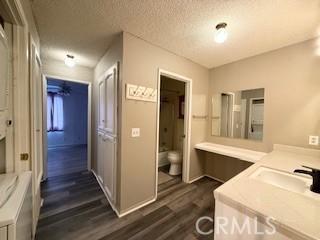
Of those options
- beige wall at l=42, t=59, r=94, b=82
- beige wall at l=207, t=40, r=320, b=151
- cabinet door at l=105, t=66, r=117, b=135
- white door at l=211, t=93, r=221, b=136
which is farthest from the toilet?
beige wall at l=42, t=59, r=94, b=82

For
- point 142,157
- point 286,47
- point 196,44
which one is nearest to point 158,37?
point 196,44

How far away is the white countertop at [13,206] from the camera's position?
25.9 inches

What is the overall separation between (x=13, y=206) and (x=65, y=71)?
2953mm

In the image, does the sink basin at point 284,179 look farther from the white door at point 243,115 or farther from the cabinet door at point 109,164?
the cabinet door at point 109,164

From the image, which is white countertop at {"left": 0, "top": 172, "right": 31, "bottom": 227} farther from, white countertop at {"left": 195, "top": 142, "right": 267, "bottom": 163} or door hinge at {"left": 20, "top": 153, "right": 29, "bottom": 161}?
white countertop at {"left": 195, "top": 142, "right": 267, "bottom": 163}

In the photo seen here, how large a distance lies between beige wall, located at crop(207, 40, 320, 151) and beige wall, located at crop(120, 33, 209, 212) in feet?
4.65

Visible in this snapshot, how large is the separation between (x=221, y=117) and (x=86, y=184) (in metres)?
2.96

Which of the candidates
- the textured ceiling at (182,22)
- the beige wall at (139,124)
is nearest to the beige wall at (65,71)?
the textured ceiling at (182,22)

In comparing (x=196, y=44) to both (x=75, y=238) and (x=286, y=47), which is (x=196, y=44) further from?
(x=75, y=238)

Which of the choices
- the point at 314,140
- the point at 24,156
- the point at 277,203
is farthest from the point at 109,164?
the point at 314,140

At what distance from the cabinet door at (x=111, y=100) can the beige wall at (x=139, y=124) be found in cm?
23

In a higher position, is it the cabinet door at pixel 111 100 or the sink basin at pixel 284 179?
the cabinet door at pixel 111 100

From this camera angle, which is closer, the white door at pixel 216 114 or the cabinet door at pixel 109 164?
the cabinet door at pixel 109 164

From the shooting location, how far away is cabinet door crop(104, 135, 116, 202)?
201 centimetres
